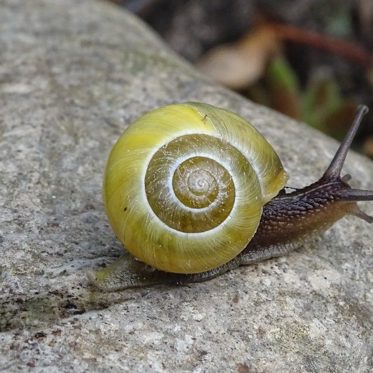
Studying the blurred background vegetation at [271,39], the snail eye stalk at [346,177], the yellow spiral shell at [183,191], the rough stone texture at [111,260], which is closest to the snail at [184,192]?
A: the yellow spiral shell at [183,191]

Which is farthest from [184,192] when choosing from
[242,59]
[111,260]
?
[242,59]

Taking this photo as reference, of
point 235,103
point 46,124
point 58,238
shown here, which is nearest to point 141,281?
point 58,238

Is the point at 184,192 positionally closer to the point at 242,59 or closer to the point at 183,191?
the point at 183,191

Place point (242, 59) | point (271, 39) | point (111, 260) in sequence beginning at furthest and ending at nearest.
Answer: point (271, 39)
point (242, 59)
point (111, 260)

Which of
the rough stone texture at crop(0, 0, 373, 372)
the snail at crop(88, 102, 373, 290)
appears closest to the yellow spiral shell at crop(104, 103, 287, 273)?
the snail at crop(88, 102, 373, 290)

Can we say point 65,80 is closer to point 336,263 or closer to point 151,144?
point 151,144

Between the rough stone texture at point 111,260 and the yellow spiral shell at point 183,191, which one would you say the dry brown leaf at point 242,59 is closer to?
the rough stone texture at point 111,260
